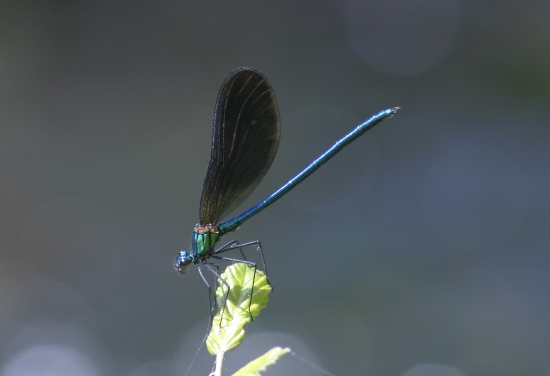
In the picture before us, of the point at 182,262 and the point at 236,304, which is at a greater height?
the point at 182,262

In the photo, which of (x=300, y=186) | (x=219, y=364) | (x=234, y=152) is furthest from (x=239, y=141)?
(x=300, y=186)

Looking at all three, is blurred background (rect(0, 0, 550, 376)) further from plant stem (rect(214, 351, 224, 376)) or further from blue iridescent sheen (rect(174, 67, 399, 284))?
plant stem (rect(214, 351, 224, 376))

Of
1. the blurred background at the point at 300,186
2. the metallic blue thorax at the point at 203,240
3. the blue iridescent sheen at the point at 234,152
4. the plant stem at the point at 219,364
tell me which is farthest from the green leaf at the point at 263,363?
the blurred background at the point at 300,186

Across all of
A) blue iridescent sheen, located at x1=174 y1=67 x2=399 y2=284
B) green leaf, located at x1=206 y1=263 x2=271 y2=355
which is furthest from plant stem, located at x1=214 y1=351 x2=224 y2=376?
blue iridescent sheen, located at x1=174 y1=67 x2=399 y2=284

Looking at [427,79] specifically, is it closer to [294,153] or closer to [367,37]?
[367,37]

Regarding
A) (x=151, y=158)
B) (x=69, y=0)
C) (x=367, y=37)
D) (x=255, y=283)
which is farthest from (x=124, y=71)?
(x=255, y=283)

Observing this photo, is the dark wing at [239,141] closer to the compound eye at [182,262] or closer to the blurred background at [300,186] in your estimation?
the compound eye at [182,262]

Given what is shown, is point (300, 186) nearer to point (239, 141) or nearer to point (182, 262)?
point (239, 141)
